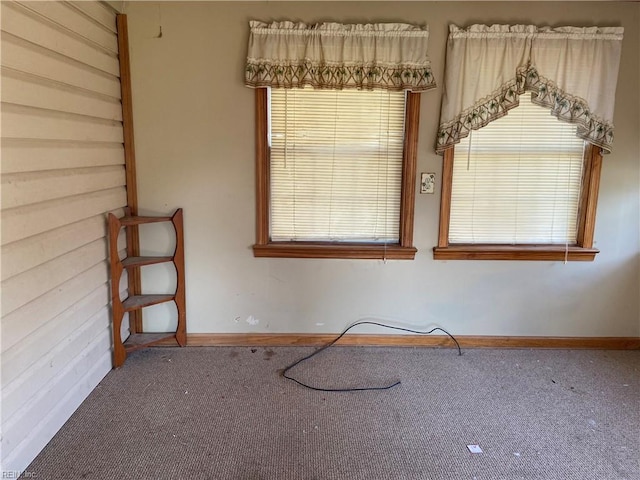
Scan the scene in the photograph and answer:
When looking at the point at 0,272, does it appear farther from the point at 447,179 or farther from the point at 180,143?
the point at 447,179

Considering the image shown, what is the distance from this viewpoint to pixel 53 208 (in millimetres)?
2064

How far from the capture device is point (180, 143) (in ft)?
9.46

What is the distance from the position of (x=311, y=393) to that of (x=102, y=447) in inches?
41.6

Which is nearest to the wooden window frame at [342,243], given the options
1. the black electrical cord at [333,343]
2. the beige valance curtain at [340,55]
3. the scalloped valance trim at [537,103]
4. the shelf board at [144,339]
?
the beige valance curtain at [340,55]

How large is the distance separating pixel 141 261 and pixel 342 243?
1304mm

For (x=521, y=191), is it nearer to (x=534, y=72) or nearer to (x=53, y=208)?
(x=534, y=72)

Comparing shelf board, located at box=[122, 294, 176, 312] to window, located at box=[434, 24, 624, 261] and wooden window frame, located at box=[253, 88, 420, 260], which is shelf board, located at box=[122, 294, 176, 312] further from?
window, located at box=[434, 24, 624, 261]

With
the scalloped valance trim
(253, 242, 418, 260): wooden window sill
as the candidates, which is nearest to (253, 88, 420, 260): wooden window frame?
(253, 242, 418, 260): wooden window sill

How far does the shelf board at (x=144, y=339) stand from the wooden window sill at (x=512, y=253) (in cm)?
189

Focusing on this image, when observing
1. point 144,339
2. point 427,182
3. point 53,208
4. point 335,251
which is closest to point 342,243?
point 335,251

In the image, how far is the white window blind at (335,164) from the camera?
2893 millimetres

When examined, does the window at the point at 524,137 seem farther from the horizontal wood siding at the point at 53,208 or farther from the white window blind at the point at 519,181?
the horizontal wood siding at the point at 53,208

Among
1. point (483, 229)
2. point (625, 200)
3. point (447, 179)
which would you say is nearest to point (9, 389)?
point (447, 179)

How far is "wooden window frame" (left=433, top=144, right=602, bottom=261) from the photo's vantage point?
295 cm
